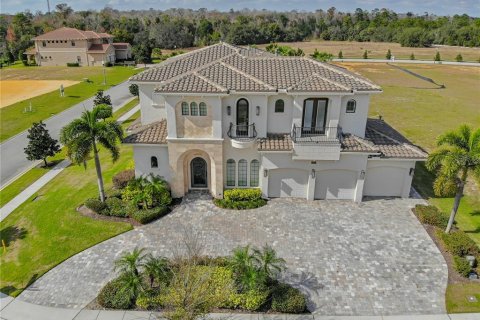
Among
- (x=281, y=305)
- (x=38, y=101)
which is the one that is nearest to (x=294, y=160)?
(x=281, y=305)

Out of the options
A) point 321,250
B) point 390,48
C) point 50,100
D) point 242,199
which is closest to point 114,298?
point 242,199

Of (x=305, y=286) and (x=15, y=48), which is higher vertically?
(x=15, y=48)

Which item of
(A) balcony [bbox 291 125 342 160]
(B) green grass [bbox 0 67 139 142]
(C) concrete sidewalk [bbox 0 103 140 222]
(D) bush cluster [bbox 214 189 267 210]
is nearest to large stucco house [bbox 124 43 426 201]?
(A) balcony [bbox 291 125 342 160]

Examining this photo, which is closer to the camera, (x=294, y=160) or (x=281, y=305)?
(x=281, y=305)

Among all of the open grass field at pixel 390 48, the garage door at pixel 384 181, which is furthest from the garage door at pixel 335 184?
the open grass field at pixel 390 48

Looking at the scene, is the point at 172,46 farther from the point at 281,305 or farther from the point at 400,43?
the point at 281,305

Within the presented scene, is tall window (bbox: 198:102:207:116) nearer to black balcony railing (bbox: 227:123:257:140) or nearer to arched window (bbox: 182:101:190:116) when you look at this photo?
arched window (bbox: 182:101:190:116)
